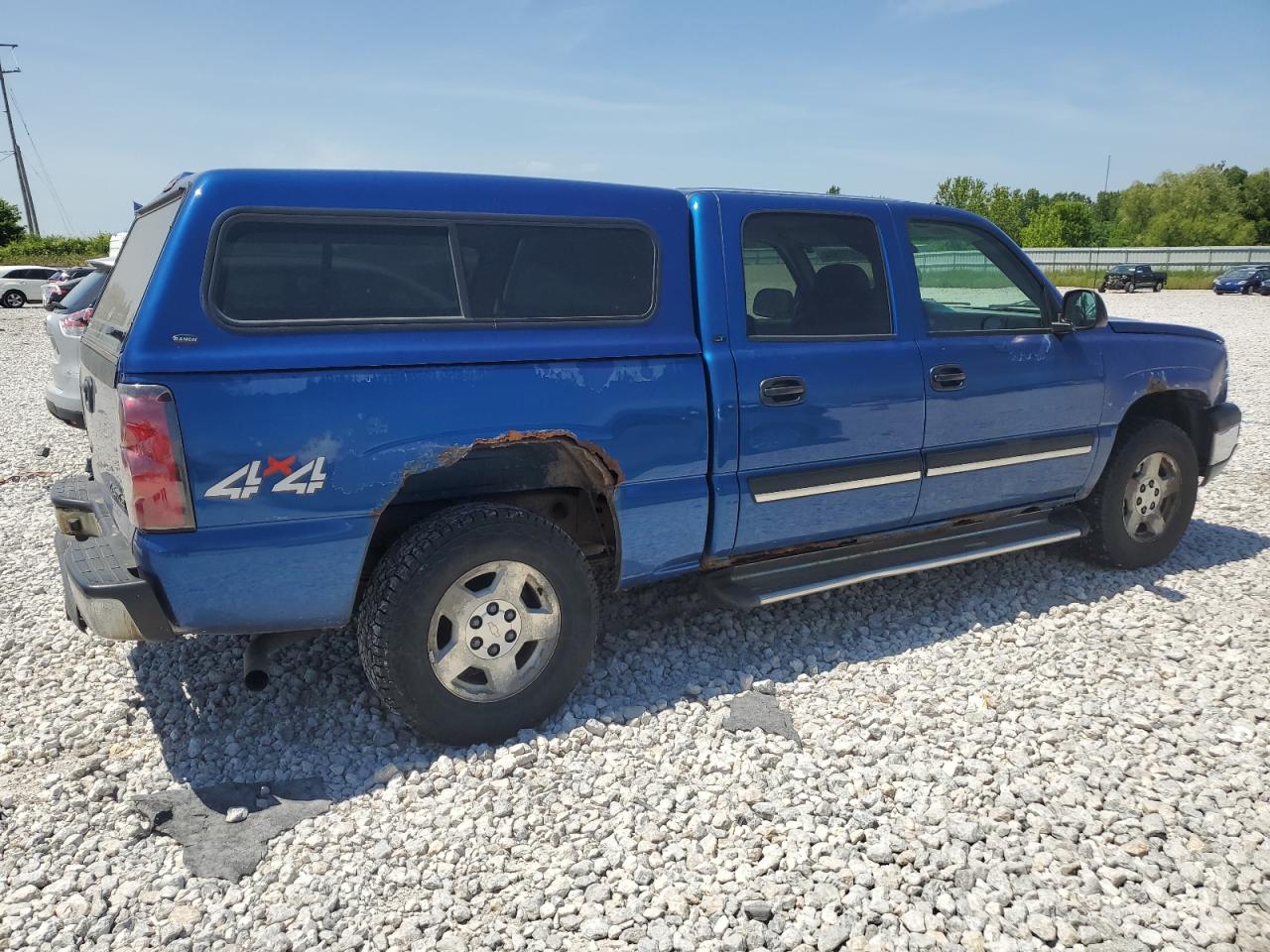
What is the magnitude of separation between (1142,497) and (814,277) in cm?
256

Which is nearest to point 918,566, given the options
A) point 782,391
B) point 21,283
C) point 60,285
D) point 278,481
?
point 782,391

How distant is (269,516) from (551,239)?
143 centimetres

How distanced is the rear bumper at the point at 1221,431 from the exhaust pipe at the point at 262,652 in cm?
500

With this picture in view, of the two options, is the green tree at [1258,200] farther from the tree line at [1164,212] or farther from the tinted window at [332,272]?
the tinted window at [332,272]

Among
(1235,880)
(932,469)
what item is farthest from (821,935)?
(932,469)

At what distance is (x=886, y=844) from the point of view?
284 cm

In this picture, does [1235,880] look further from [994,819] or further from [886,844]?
[886,844]

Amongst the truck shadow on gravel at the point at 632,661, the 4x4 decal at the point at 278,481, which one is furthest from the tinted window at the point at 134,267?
the truck shadow on gravel at the point at 632,661

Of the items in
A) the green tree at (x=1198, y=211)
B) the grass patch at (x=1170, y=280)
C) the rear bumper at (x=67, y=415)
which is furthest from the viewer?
the green tree at (x=1198, y=211)

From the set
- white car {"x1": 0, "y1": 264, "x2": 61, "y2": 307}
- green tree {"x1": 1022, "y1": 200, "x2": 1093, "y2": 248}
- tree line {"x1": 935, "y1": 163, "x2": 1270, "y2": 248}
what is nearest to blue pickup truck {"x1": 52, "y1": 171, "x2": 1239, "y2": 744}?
white car {"x1": 0, "y1": 264, "x2": 61, "y2": 307}

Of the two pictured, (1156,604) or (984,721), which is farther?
(1156,604)

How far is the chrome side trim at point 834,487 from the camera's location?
3.87 meters

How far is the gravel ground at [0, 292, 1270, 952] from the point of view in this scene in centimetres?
258

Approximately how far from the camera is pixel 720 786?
318 cm
